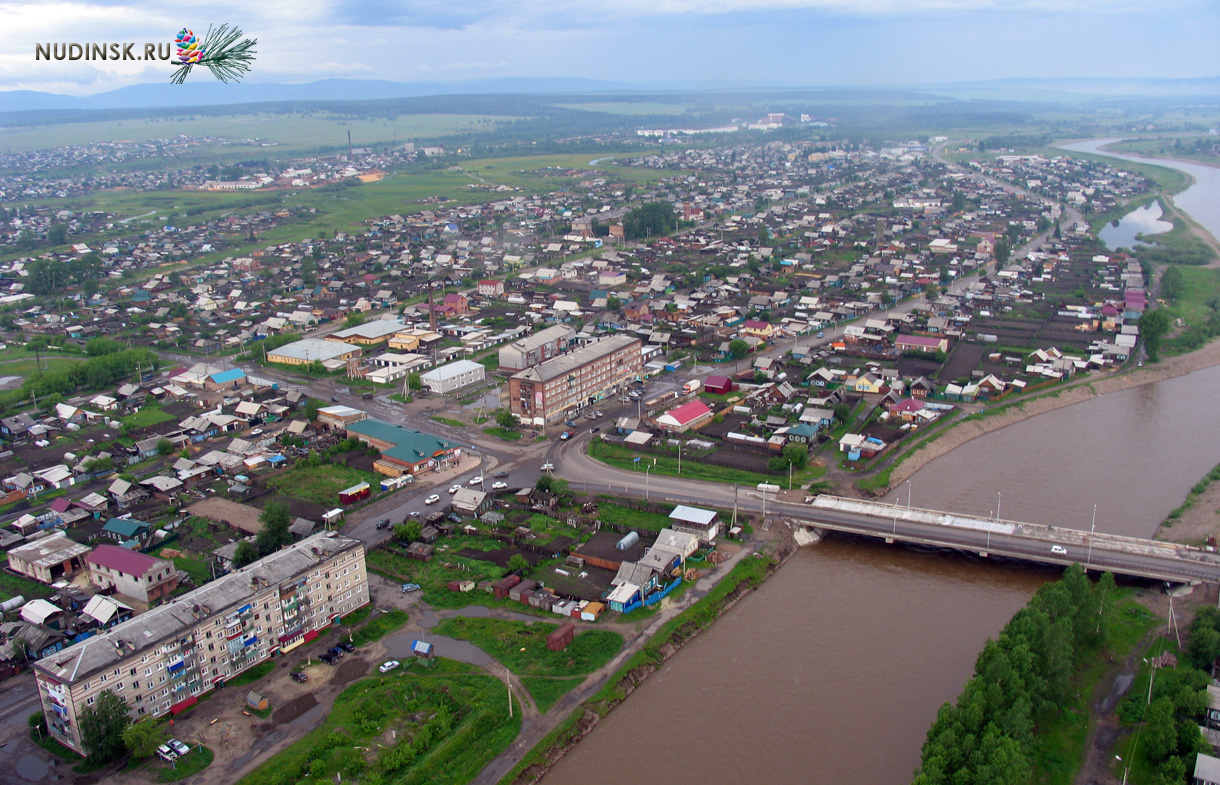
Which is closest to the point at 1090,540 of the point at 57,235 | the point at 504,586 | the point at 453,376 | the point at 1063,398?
the point at 1063,398

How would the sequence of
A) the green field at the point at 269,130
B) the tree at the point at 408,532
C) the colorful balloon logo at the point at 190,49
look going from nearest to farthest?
the colorful balloon logo at the point at 190,49 → the tree at the point at 408,532 → the green field at the point at 269,130

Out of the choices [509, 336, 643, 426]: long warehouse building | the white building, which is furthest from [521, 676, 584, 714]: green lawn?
the white building

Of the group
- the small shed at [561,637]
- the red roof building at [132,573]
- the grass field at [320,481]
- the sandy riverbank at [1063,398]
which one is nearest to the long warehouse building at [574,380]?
the grass field at [320,481]

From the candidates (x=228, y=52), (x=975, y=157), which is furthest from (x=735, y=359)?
(x=975, y=157)

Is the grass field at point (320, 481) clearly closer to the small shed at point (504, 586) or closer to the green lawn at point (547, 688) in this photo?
the small shed at point (504, 586)

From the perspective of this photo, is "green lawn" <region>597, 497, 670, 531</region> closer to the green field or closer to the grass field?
the grass field
